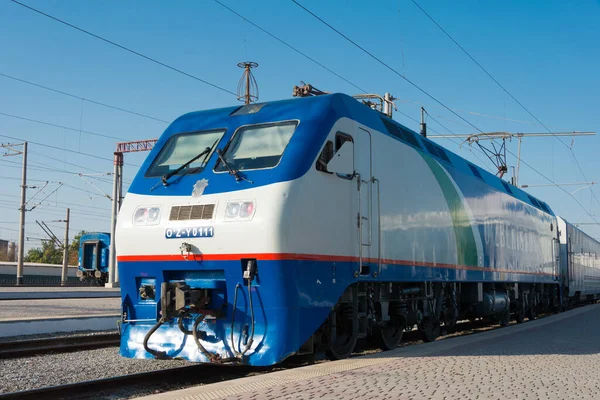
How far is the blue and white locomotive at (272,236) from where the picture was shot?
8188 mm

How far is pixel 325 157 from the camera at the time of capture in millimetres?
8922

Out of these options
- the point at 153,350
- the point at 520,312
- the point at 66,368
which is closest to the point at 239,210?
the point at 153,350

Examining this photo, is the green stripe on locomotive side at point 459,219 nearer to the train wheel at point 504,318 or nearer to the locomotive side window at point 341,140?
the locomotive side window at point 341,140

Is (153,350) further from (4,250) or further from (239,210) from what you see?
(4,250)

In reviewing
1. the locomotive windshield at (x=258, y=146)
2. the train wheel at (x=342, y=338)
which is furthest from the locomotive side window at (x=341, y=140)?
the train wheel at (x=342, y=338)

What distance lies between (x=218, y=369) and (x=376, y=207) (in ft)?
11.2

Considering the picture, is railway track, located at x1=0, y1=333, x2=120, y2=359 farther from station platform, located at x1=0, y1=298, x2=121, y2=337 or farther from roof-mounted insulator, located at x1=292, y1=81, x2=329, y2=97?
roof-mounted insulator, located at x1=292, y1=81, x2=329, y2=97

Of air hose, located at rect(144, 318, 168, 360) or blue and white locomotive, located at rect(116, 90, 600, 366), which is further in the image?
air hose, located at rect(144, 318, 168, 360)

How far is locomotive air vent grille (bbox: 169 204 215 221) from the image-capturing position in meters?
8.55

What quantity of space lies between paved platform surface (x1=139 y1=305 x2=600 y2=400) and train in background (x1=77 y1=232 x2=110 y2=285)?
32978 millimetres

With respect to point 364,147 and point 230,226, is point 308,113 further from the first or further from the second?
point 230,226

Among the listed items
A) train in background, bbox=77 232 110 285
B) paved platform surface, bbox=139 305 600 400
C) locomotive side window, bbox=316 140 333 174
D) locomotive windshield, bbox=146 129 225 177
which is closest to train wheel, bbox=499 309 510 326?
paved platform surface, bbox=139 305 600 400

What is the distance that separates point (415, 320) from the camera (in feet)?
38.1

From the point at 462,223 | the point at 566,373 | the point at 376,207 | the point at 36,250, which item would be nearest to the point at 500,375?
the point at 566,373
